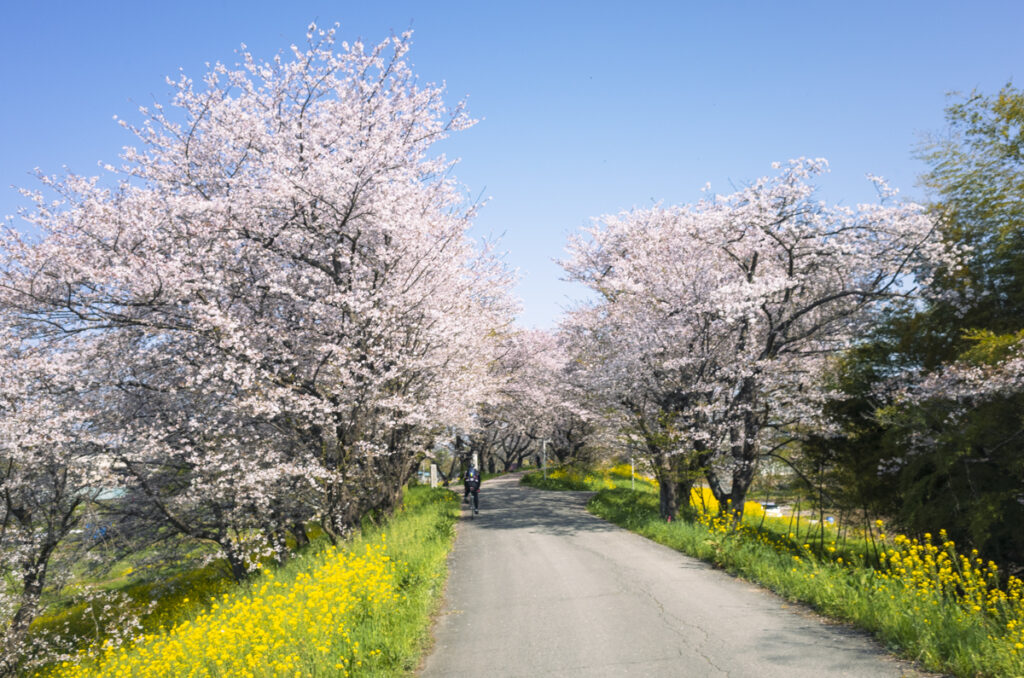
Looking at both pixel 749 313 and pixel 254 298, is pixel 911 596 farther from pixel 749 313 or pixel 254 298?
pixel 254 298

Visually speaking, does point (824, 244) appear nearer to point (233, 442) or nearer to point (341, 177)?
point (341, 177)

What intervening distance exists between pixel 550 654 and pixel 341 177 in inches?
385

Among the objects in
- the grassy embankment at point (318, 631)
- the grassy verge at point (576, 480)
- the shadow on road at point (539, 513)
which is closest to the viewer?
the grassy embankment at point (318, 631)

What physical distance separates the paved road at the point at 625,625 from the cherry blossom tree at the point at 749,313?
5.02 metres

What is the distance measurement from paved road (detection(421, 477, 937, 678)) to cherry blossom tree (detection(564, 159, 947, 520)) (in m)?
5.02

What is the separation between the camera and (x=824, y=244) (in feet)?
49.6

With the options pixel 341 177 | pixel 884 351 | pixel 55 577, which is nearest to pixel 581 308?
pixel 884 351

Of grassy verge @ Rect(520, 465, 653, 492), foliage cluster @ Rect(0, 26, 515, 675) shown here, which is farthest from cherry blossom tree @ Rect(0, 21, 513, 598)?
grassy verge @ Rect(520, 465, 653, 492)

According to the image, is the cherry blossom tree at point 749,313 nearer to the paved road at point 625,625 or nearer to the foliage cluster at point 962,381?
the foliage cluster at point 962,381

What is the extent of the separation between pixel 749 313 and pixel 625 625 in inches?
363

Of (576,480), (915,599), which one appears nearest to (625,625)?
(915,599)

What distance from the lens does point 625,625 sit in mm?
7738

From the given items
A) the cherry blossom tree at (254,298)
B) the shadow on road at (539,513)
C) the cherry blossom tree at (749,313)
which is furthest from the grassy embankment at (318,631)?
the cherry blossom tree at (749,313)

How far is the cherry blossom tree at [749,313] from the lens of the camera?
1474 cm
